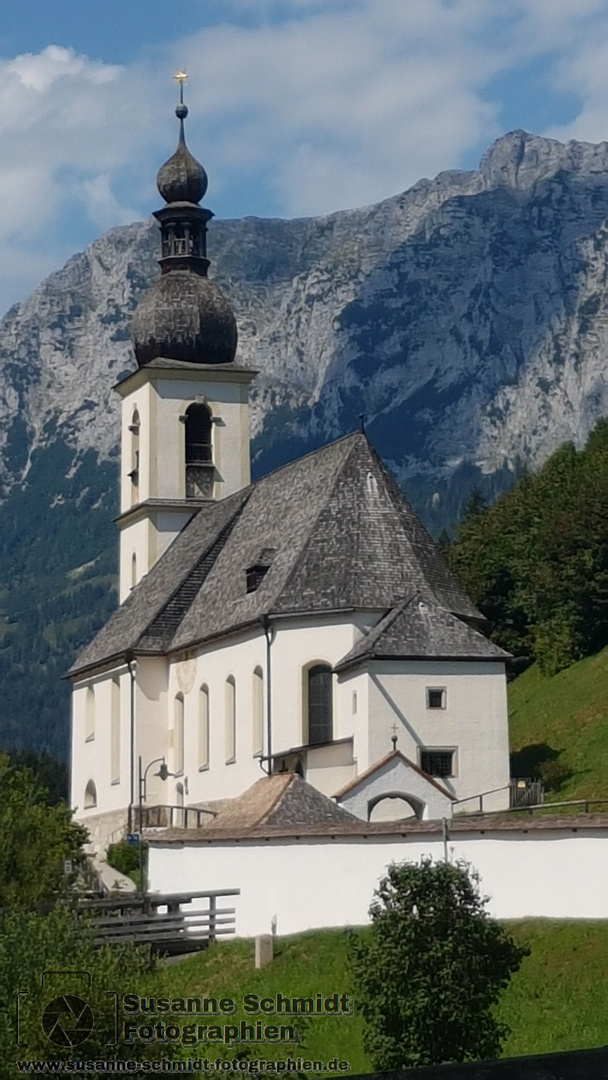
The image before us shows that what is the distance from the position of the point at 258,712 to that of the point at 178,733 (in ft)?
26.0

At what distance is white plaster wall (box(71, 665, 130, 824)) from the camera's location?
6794cm

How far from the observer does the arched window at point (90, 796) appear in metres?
71.2

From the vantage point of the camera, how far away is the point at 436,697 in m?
53.6

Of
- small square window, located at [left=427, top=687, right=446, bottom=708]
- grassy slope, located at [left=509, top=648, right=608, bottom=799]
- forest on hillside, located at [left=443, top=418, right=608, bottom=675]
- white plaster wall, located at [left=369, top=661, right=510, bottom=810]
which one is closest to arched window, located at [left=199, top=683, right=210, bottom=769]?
grassy slope, located at [left=509, top=648, right=608, bottom=799]

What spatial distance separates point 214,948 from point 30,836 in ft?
22.9

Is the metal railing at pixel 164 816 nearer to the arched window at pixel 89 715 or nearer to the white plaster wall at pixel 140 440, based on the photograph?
the arched window at pixel 89 715

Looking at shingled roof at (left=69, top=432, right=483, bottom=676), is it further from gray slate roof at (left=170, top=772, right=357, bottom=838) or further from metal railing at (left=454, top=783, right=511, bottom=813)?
gray slate roof at (left=170, top=772, right=357, bottom=838)

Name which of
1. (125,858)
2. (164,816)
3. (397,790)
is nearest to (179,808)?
(164,816)

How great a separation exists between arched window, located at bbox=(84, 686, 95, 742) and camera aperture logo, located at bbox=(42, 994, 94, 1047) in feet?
159

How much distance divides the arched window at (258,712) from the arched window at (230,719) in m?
1.74

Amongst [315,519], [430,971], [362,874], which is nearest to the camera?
[430,971]

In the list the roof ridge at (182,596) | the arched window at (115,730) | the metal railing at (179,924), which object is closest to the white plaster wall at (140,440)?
the roof ridge at (182,596)

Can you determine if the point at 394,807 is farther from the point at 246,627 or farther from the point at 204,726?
the point at 204,726

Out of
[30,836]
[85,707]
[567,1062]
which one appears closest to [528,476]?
[85,707]
